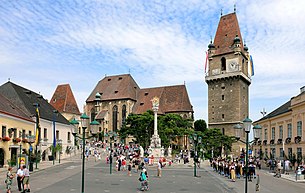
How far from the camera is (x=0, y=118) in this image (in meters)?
34.7

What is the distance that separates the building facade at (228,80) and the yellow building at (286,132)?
2691cm

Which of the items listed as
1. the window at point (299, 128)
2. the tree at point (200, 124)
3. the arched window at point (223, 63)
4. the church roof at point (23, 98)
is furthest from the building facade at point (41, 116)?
the tree at point (200, 124)

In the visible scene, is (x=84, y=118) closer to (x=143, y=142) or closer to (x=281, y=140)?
(x=281, y=140)

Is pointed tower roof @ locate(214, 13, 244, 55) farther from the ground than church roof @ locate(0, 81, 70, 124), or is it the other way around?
pointed tower roof @ locate(214, 13, 244, 55)

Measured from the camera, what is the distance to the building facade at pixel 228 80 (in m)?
78.4

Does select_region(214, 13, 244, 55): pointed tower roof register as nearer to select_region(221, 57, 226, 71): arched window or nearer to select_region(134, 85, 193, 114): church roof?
select_region(221, 57, 226, 71): arched window

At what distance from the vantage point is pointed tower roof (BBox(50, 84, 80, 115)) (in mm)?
81850

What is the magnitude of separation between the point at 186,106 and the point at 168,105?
4.74 meters

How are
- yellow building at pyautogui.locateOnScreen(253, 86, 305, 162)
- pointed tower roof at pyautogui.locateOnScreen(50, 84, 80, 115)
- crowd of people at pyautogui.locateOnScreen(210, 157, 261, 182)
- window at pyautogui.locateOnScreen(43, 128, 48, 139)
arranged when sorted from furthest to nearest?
pointed tower roof at pyautogui.locateOnScreen(50, 84, 80, 115)
window at pyautogui.locateOnScreen(43, 128, 48, 139)
yellow building at pyautogui.locateOnScreen(253, 86, 305, 162)
crowd of people at pyautogui.locateOnScreen(210, 157, 261, 182)

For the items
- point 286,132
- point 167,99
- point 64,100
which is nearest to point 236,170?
point 286,132

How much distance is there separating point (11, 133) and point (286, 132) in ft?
97.3

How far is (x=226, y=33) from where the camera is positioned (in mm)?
85625

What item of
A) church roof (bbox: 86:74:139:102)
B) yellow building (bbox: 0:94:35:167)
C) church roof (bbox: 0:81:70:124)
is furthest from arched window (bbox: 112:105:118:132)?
yellow building (bbox: 0:94:35:167)

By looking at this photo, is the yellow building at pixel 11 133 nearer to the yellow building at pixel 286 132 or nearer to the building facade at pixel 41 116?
the building facade at pixel 41 116
